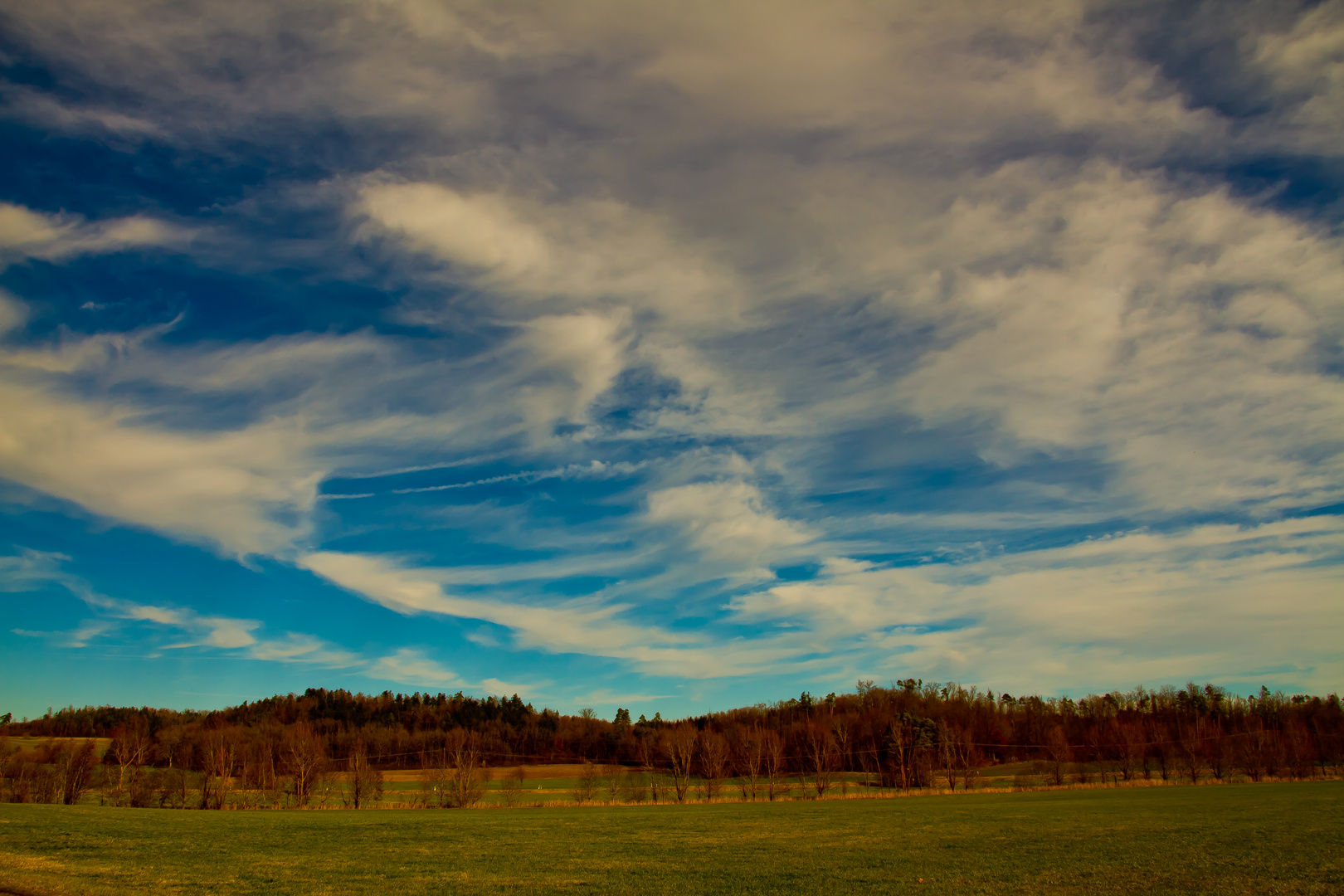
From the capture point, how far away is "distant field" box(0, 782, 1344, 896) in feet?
54.2

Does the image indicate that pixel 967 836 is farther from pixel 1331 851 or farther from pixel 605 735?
pixel 605 735

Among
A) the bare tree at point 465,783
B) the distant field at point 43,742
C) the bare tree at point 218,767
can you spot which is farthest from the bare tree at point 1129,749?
the distant field at point 43,742

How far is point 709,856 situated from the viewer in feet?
77.7

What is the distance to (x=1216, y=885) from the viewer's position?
49.9ft

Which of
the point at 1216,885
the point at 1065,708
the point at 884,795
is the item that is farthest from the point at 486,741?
the point at 1216,885

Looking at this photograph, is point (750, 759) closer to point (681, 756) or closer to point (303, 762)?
point (681, 756)

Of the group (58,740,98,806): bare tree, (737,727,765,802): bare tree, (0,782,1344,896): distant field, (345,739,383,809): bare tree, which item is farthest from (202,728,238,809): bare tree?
(737,727,765,802): bare tree

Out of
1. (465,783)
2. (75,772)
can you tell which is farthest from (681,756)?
(75,772)

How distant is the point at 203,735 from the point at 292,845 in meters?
121

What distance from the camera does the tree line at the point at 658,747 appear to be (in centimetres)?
9556

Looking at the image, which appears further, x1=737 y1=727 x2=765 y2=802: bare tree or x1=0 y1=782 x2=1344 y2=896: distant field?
x1=737 y1=727 x2=765 y2=802: bare tree

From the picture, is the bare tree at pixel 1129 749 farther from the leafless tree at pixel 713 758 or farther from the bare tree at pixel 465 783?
the bare tree at pixel 465 783

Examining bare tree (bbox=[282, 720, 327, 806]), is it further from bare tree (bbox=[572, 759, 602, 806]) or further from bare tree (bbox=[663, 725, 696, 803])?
bare tree (bbox=[663, 725, 696, 803])

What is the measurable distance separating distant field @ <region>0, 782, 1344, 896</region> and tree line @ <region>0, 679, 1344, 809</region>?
210 feet
